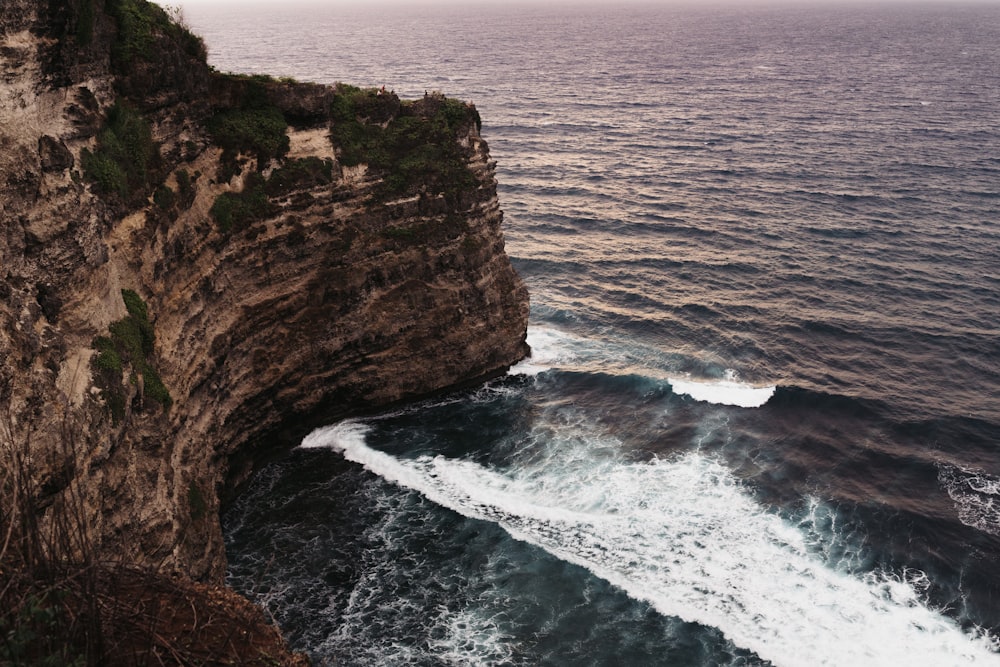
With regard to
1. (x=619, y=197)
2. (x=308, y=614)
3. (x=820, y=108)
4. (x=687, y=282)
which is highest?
(x=820, y=108)

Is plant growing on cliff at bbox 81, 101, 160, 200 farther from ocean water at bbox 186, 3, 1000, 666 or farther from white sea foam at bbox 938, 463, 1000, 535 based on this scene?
white sea foam at bbox 938, 463, 1000, 535

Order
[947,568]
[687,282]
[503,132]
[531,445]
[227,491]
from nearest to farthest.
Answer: [947,568], [227,491], [531,445], [687,282], [503,132]

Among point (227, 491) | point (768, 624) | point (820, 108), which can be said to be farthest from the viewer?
point (820, 108)

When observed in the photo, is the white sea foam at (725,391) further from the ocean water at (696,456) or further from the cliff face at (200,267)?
the cliff face at (200,267)

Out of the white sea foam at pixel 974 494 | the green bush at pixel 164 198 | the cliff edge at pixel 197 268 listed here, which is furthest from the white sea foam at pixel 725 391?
the green bush at pixel 164 198

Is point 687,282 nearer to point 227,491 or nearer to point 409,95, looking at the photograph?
point 227,491

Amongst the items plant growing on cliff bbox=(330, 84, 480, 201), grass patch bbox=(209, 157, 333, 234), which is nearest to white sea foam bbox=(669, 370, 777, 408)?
plant growing on cliff bbox=(330, 84, 480, 201)

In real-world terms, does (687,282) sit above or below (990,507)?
above

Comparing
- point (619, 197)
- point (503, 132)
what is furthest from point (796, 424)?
point (503, 132)
